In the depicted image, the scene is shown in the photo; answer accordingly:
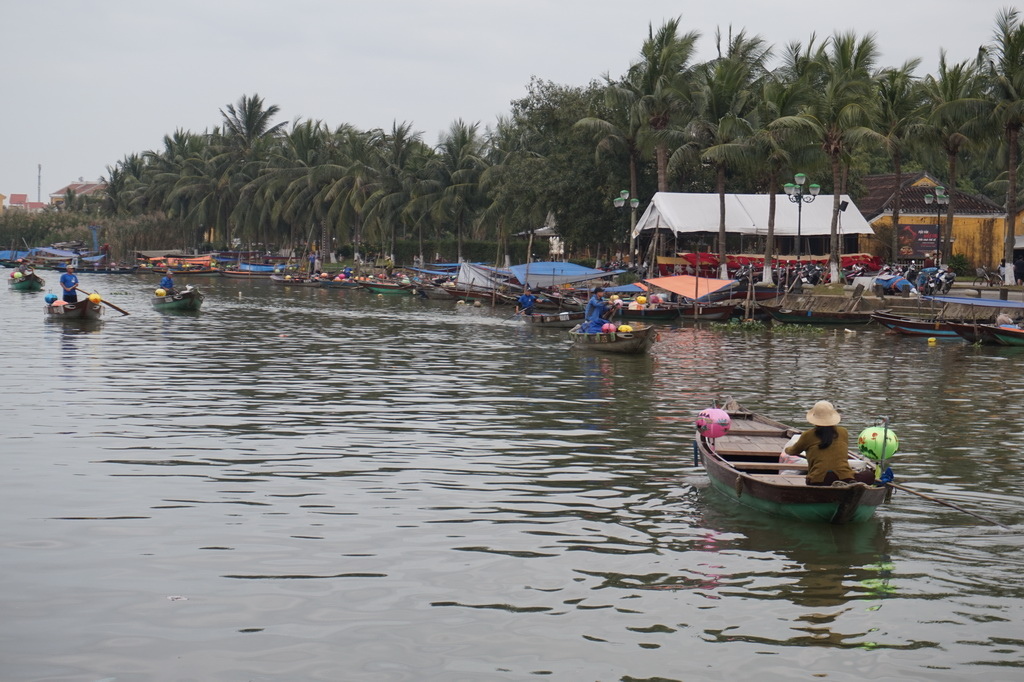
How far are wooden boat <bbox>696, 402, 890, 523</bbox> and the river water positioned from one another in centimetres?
21

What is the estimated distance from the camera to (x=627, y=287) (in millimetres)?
45938

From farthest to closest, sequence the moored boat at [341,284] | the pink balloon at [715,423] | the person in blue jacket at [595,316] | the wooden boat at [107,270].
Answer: the wooden boat at [107,270]
the moored boat at [341,284]
the person in blue jacket at [595,316]
the pink balloon at [715,423]

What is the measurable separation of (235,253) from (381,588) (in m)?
92.4

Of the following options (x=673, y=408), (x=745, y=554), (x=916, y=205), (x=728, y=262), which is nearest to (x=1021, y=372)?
(x=673, y=408)

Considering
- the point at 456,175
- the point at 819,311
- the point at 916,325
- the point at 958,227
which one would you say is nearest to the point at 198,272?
the point at 456,175

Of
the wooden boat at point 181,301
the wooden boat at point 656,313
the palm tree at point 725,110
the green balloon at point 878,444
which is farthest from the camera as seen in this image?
the palm tree at point 725,110

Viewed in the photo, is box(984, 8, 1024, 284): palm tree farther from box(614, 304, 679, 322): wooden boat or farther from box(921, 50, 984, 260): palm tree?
box(614, 304, 679, 322): wooden boat

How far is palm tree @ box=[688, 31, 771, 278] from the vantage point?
4872 cm

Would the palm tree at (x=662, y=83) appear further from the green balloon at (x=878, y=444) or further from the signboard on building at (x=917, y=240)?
the green balloon at (x=878, y=444)

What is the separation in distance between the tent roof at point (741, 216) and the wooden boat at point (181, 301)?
842 inches

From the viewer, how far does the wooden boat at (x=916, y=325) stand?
117 feet

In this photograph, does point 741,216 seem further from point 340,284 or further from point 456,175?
point 340,284

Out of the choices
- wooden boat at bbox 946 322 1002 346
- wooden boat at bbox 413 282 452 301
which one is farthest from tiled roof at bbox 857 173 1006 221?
wooden boat at bbox 413 282 452 301

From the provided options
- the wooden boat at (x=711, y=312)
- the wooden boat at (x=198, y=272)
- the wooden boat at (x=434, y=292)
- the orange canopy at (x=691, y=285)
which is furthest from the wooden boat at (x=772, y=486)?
the wooden boat at (x=198, y=272)
